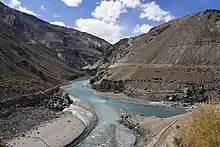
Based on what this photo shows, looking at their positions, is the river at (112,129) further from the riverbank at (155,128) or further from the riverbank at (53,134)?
the riverbank at (53,134)

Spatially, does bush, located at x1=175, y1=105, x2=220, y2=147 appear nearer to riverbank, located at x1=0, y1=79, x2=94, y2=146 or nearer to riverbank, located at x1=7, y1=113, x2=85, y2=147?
riverbank, located at x1=7, y1=113, x2=85, y2=147

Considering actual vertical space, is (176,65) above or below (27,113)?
above

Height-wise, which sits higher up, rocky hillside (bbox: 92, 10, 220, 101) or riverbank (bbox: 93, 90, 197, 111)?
rocky hillside (bbox: 92, 10, 220, 101)

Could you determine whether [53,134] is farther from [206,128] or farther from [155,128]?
[206,128]

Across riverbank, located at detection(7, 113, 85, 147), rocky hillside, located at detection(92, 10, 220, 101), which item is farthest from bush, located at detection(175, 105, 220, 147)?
rocky hillside, located at detection(92, 10, 220, 101)

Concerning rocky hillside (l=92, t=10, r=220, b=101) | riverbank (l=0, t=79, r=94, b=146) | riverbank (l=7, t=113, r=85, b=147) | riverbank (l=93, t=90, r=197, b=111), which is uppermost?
rocky hillside (l=92, t=10, r=220, b=101)

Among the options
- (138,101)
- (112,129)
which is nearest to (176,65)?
(138,101)

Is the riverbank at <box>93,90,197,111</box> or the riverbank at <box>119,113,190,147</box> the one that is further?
the riverbank at <box>93,90,197,111</box>

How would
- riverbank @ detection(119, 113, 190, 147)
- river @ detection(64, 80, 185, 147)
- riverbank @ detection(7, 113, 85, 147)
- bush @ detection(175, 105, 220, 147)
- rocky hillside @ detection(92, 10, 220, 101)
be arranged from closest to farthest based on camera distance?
bush @ detection(175, 105, 220, 147) → riverbank @ detection(119, 113, 190, 147) → riverbank @ detection(7, 113, 85, 147) → river @ detection(64, 80, 185, 147) → rocky hillside @ detection(92, 10, 220, 101)

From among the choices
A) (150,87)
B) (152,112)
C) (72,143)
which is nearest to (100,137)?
(72,143)
